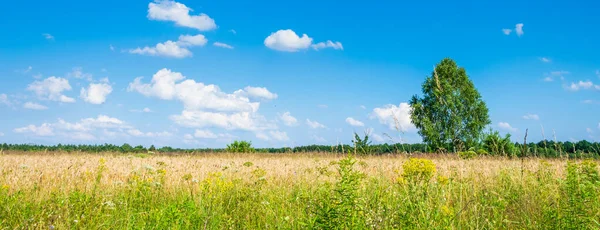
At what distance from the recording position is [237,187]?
23.1ft

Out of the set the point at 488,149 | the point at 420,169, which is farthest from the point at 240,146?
the point at 420,169

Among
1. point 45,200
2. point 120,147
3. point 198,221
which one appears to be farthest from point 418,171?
point 120,147

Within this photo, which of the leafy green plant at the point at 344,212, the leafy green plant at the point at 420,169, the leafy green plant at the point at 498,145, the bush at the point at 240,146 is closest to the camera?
the leafy green plant at the point at 344,212

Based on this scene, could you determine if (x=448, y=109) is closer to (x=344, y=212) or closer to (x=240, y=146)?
(x=240, y=146)

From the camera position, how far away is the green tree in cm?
3634

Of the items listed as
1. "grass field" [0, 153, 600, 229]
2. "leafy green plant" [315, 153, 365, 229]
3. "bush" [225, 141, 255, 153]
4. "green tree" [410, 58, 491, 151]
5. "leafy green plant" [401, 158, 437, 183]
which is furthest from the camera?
"green tree" [410, 58, 491, 151]

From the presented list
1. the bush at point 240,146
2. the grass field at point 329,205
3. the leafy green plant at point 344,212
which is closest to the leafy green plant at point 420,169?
the grass field at point 329,205

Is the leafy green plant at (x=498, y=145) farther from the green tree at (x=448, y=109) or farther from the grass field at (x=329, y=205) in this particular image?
the green tree at (x=448, y=109)

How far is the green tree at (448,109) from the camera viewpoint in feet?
119

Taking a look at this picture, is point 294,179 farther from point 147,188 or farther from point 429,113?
point 429,113

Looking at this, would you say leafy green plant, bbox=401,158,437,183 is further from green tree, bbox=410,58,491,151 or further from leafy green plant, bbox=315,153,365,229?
green tree, bbox=410,58,491,151

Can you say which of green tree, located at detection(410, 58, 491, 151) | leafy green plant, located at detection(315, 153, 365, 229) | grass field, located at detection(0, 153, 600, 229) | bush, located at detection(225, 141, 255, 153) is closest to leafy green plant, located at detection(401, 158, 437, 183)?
grass field, located at detection(0, 153, 600, 229)

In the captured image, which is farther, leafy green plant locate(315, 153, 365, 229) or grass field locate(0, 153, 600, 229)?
grass field locate(0, 153, 600, 229)

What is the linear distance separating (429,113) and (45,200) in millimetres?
35699
